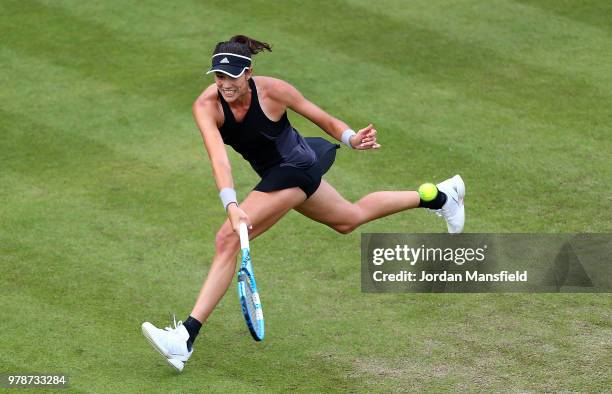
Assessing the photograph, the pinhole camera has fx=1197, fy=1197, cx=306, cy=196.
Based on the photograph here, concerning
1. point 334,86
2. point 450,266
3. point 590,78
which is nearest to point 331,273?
point 450,266

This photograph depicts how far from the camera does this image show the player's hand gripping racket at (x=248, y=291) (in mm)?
8203

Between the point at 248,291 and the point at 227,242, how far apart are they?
0.51 meters

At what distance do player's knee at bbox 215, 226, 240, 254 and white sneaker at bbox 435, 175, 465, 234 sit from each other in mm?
2562

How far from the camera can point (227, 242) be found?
29.4 feet

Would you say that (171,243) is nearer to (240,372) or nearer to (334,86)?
(240,372)

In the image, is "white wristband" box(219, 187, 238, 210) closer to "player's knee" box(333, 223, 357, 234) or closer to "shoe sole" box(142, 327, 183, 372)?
"shoe sole" box(142, 327, 183, 372)

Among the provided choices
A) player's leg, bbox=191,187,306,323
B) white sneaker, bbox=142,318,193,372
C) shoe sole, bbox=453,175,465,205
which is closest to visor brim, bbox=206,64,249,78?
player's leg, bbox=191,187,306,323

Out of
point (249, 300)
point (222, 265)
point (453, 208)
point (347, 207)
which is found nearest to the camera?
point (249, 300)

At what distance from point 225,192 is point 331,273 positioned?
2.15 meters

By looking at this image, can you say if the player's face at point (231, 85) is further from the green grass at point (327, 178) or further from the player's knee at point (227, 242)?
the green grass at point (327, 178)

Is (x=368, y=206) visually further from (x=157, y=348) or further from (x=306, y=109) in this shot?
(x=157, y=348)

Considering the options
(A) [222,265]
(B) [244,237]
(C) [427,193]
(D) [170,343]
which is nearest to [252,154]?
(A) [222,265]

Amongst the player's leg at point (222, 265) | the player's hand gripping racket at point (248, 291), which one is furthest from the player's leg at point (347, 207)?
the player's hand gripping racket at point (248, 291)

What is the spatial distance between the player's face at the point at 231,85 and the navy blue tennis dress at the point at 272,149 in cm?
12
